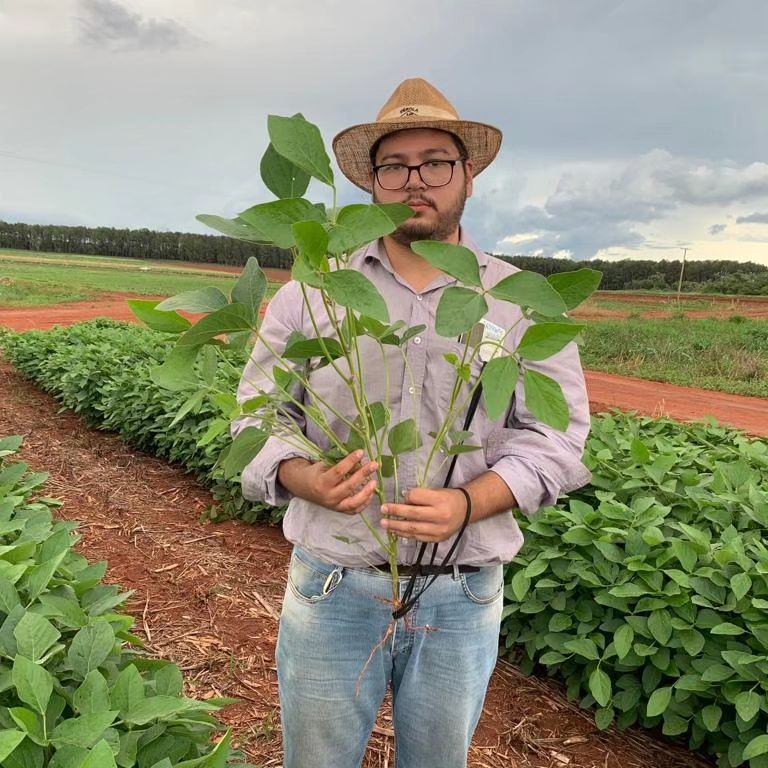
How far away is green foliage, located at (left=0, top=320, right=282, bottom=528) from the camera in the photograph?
4.43 meters

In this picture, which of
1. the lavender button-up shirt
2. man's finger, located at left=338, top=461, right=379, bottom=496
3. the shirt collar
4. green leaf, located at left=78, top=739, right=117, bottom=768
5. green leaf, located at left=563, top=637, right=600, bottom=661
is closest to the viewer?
green leaf, located at left=78, top=739, right=117, bottom=768

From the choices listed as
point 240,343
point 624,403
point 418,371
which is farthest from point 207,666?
point 624,403

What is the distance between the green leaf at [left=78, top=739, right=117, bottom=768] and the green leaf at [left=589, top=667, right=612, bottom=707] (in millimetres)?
1909

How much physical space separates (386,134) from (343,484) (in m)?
0.76

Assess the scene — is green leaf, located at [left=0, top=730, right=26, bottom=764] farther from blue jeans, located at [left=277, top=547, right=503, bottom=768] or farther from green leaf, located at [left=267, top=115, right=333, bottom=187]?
green leaf, located at [left=267, top=115, right=333, bottom=187]

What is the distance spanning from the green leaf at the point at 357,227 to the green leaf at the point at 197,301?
0.69ft

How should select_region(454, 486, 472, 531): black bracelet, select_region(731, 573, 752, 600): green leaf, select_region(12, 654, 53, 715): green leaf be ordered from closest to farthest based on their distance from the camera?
select_region(12, 654, 53, 715): green leaf → select_region(454, 486, 472, 531): black bracelet → select_region(731, 573, 752, 600): green leaf

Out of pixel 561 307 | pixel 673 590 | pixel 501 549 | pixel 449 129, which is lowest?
pixel 673 590

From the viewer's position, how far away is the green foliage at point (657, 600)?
7.34 ft

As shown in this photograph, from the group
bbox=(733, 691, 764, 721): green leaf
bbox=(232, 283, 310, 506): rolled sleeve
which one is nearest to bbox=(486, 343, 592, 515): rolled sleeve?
bbox=(232, 283, 310, 506): rolled sleeve

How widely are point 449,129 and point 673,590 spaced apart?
1.71 meters

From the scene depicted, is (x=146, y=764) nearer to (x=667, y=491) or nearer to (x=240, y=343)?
(x=240, y=343)

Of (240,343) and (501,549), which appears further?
(501,549)

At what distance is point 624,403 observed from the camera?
1073cm
